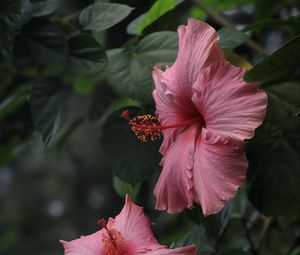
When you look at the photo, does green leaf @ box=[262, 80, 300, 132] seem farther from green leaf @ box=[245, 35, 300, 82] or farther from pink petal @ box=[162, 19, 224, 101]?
pink petal @ box=[162, 19, 224, 101]

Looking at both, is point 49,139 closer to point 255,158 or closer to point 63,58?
point 63,58

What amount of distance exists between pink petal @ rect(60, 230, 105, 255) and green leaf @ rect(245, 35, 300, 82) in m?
0.30

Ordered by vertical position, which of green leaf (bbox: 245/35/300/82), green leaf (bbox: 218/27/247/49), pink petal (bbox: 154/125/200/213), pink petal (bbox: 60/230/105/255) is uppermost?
green leaf (bbox: 245/35/300/82)

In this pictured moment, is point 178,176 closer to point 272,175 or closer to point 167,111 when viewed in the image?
point 167,111

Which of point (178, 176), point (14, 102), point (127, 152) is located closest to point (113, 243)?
point (178, 176)

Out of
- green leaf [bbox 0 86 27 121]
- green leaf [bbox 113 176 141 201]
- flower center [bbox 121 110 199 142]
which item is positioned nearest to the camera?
flower center [bbox 121 110 199 142]

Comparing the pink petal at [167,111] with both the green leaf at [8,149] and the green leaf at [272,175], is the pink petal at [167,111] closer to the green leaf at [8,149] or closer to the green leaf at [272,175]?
the green leaf at [272,175]

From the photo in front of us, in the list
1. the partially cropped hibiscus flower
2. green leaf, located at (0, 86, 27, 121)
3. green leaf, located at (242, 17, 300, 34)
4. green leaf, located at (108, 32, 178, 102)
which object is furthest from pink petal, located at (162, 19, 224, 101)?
green leaf, located at (0, 86, 27, 121)

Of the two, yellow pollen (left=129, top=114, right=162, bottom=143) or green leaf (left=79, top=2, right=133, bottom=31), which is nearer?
yellow pollen (left=129, top=114, right=162, bottom=143)

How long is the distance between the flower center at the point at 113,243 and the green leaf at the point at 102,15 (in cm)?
35

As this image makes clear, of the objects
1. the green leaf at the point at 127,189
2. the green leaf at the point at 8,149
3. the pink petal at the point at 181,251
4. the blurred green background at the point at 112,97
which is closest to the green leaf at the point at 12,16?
the blurred green background at the point at 112,97

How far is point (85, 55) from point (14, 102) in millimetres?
362

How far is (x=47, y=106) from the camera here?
1109 mm

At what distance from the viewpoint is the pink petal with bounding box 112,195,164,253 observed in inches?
33.4
